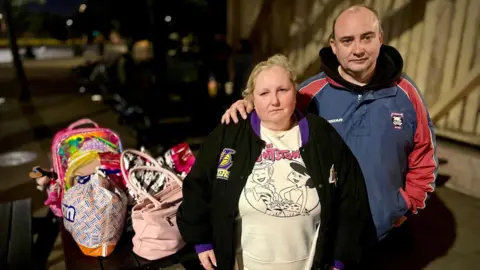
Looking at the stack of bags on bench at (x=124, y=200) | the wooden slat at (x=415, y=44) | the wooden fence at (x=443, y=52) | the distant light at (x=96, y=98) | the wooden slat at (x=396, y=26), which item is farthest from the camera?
the distant light at (x=96, y=98)

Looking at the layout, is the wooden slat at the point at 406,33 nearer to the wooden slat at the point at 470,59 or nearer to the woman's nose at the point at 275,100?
the wooden slat at the point at 470,59

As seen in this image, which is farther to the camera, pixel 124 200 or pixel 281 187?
pixel 124 200

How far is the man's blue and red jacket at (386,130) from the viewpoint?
70.8 inches

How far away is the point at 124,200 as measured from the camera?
2.05 m

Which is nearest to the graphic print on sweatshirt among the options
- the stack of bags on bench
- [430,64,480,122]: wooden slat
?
the stack of bags on bench

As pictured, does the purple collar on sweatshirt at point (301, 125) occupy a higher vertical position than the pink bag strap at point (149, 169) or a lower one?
higher

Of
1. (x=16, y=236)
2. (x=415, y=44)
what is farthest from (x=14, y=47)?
(x=415, y=44)

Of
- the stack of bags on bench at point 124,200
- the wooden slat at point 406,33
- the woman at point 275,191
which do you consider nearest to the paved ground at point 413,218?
the stack of bags on bench at point 124,200

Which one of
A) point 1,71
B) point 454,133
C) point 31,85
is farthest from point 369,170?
point 1,71

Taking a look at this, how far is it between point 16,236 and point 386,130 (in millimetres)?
2194

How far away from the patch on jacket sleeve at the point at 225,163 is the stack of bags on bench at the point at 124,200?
53 cm

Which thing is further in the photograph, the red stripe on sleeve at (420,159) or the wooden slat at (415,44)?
the wooden slat at (415,44)

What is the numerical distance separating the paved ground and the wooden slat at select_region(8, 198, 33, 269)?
51cm

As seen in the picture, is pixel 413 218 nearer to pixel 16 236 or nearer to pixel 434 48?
pixel 434 48
